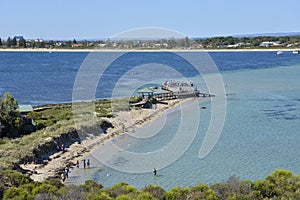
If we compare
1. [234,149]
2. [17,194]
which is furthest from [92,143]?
[17,194]

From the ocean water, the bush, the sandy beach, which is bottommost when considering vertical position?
the ocean water

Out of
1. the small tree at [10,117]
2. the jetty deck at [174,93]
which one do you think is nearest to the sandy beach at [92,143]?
the jetty deck at [174,93]

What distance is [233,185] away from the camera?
1588 centimetres

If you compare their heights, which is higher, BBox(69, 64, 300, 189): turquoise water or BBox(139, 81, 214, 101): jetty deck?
BBox(139, 81, 214, 101): jetty deck

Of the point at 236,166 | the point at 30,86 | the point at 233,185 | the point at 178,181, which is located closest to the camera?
the point at 233,185

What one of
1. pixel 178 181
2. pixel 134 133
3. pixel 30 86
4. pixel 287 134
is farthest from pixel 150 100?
pixel 30 86

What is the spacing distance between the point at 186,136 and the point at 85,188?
17.7 metres

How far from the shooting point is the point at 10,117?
30203 mm

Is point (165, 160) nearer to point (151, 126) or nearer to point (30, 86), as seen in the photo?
point (151, 126)

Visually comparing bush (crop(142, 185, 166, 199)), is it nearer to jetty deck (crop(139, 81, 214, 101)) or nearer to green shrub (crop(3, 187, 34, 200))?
green shrub (crop(3, 187, 34, 200))

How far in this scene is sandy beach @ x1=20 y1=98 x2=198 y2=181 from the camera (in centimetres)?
2431

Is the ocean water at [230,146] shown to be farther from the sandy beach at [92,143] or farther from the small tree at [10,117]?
the small tree at [10,117]

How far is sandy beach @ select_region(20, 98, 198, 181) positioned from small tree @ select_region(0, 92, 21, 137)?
4.36m

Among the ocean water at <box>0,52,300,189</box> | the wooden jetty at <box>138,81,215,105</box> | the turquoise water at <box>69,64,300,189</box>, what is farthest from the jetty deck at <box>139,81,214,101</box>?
the turquoise water at <box>69,64,300,189</box>
